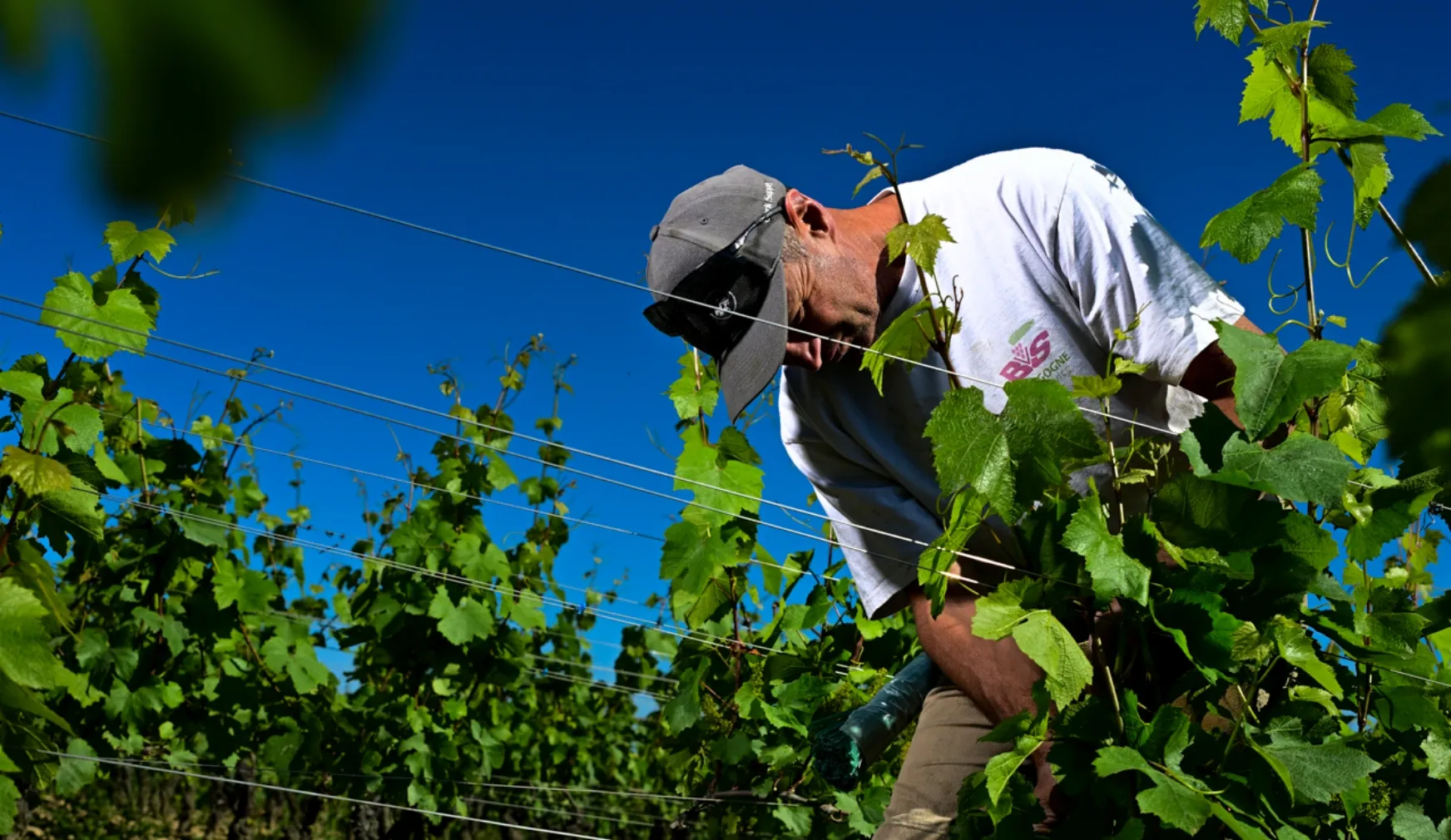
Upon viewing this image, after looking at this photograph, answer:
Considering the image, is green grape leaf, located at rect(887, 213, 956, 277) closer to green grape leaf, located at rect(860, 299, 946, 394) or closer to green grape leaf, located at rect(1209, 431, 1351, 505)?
green grape leaf, located at rect(860, 299, 946, 394)

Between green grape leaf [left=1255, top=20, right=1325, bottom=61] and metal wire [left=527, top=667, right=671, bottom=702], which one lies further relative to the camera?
metal wire [left=527, top=667, right=671, bottom=702]

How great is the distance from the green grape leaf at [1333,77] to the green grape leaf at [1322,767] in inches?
29.8

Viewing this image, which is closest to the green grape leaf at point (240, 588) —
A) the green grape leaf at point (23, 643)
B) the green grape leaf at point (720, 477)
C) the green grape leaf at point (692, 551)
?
the green grape leaf at point (692, 551)

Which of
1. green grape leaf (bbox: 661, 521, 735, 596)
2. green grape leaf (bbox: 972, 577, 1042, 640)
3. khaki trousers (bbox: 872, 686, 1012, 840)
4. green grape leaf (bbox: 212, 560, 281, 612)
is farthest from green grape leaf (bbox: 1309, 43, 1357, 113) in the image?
green grape leaf (bbox: 212, 560, 281, 612)

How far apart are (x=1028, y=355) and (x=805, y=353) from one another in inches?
15.2

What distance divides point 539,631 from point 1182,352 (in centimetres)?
452

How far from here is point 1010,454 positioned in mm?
1288

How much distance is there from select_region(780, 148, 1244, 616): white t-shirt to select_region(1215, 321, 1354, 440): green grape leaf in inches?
8.4

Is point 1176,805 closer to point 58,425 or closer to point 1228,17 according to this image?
point 1228,17

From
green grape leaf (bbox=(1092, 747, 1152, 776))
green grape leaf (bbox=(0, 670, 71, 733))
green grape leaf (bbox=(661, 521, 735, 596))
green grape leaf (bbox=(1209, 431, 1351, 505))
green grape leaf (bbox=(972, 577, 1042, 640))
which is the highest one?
green grape leaf (bbox=(661, 521, 735, 596))

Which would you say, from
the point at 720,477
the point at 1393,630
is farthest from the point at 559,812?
the point at 1393,630

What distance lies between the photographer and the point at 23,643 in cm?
193

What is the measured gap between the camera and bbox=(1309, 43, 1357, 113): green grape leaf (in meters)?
1.44

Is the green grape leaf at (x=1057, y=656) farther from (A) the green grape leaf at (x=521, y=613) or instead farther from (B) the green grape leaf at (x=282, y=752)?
(B) the green grape leaf at (x=282, y=752)
